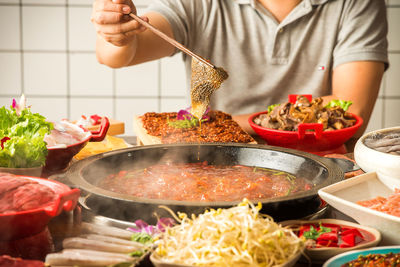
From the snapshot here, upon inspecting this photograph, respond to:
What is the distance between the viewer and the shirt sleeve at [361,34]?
3320 mm

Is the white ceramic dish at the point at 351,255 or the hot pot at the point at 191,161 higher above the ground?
the hot pot at the point at 191,161

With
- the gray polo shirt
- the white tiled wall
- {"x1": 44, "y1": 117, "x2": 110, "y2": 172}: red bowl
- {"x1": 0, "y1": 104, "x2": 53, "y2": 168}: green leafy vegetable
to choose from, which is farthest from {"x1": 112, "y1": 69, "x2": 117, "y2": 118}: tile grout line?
{"x1": 0, "y1": 104, "x2": 53, "y2": 168}: green leafy vegetable

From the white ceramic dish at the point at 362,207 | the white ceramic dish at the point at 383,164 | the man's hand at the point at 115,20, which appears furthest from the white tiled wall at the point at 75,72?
the white ceramic dish at the point at 362,207

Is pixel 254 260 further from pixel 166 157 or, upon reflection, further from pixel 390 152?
pixel 166 157

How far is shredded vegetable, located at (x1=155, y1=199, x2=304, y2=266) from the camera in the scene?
1037 millimetres

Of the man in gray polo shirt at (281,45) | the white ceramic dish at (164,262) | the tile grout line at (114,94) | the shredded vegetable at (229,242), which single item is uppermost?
the man in gray polo shirt at (281,45)

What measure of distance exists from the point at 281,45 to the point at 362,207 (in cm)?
231

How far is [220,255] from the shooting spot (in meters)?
1.04

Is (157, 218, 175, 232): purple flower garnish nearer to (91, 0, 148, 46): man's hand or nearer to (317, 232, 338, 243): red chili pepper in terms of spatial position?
(317, 232, 338, 243): red chili pepper

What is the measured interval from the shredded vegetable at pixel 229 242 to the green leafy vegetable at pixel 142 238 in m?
0.05

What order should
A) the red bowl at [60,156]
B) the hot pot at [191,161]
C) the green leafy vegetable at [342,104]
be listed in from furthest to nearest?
the green leafy vegetable at [342,104] < the red bowl at [60,156] < the hot pot at [191,161]

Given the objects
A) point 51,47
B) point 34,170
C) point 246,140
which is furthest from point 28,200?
point 51,47

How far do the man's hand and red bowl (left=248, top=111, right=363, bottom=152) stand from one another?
0.82 meters

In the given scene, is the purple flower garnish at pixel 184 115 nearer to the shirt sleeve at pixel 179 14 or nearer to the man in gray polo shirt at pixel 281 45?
the man in gray polo shirt at pixel 281 45
